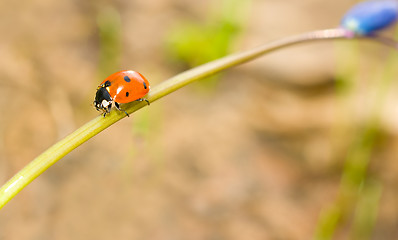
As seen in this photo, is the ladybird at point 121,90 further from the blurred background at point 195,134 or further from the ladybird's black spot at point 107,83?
the blurred background at point 195,134

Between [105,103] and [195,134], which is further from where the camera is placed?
[195,134]

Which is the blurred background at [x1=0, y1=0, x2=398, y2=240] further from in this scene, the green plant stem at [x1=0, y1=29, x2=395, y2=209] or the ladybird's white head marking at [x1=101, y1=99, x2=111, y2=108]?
the green plant stem at [x1=0, y1=29, x2=395, y2=209]

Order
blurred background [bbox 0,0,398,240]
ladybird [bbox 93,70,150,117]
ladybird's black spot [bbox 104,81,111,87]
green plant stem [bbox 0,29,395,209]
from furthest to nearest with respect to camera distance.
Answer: blurred background [bbox 0,0,398,240], ladybird's black spot [bbox 104,81,111,87], ladybird [bbox 93,70,150,117], green plant stem [bbox 0,29,395,209]

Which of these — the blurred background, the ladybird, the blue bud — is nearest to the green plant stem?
the ladybird

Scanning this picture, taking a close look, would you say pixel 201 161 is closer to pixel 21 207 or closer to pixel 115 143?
pixel 115 143

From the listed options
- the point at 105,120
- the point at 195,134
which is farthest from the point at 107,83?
the point at 195,134

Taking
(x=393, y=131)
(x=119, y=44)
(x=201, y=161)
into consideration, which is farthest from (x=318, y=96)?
(x=119, y=44)

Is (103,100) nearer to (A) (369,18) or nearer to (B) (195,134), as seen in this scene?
(A) (369,18)
